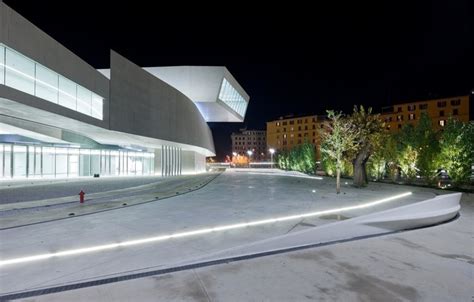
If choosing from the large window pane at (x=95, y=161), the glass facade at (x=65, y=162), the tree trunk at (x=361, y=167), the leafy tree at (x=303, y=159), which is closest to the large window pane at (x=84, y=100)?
the glass facade at (x=65, y=162)

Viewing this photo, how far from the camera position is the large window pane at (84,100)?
69.3ft

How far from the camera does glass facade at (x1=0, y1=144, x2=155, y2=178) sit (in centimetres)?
2952

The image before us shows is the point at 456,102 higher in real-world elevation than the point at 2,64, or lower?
higher

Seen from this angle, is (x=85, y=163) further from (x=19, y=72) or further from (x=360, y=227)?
(x=360, y=227)

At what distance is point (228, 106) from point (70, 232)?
49749mm

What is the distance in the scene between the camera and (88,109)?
72.7 feet

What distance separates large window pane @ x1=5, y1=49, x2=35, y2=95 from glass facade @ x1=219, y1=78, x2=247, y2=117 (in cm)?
3547

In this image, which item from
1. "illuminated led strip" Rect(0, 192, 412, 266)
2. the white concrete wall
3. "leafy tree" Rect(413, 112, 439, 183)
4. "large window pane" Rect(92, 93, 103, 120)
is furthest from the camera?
"leafy tree" Rect(413, 112, 439, 183)

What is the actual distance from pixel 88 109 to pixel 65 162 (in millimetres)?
16895

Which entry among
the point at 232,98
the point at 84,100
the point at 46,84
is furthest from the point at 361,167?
the point at 232,98

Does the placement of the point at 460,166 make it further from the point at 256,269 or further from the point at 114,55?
the point at 114,55

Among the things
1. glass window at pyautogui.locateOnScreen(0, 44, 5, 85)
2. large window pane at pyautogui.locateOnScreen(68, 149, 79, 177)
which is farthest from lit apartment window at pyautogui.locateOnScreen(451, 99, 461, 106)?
glass window at pyautogui.locateOnScreen(0, 44, 5, 85)

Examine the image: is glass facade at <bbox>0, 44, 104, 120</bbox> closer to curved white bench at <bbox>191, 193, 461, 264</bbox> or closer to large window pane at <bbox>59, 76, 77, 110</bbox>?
large window pane at <bbox>59, 76, 77, 110</bbox>

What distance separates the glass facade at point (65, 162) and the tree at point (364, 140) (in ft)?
107
